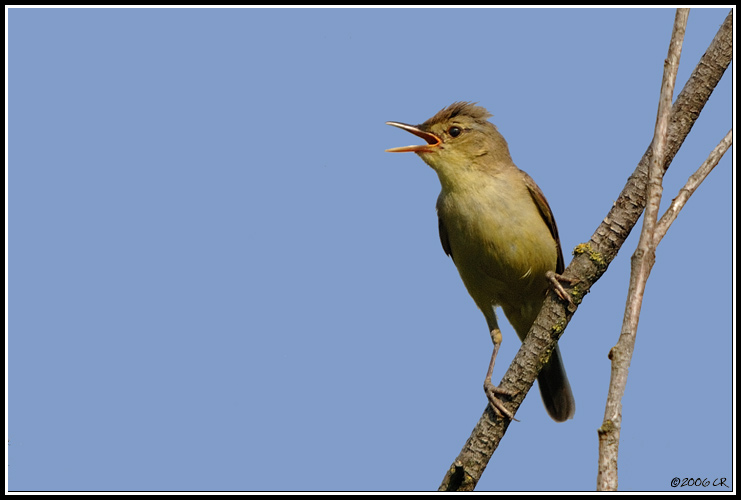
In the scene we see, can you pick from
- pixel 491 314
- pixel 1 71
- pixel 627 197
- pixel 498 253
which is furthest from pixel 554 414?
pixel 1 71

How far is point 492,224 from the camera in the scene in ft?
21.6

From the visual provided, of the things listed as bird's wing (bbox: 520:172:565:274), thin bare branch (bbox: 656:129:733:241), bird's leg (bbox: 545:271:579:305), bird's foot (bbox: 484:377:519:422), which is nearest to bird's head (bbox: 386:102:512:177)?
bird's wing (bbox: 520:172:565:274)

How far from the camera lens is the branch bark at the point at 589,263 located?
186 inches

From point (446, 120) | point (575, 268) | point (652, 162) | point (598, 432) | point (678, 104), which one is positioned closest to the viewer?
point (598, 432)

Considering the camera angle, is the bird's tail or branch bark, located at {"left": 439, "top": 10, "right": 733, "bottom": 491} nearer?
branch bark, located at {"left": 439, "top": 10, "right": 733, "bottom": 491}

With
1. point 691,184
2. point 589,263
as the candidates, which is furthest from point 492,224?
point 691,184

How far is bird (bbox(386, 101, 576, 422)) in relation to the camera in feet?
21.7

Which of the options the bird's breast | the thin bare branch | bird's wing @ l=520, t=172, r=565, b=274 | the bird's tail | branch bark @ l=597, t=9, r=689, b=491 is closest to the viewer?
branch bark @ l=597, t=9, r=689, b=491

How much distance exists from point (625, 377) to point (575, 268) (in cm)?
169

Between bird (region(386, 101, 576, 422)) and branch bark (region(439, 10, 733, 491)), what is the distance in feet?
3.06

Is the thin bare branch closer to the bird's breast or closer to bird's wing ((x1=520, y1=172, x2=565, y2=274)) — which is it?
the bird's breast

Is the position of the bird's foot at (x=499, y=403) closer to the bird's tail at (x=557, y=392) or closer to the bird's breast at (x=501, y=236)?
the bird's breast at (x=501, y=236)

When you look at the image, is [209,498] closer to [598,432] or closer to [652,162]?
[598,432]

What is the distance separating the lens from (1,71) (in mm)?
6562
